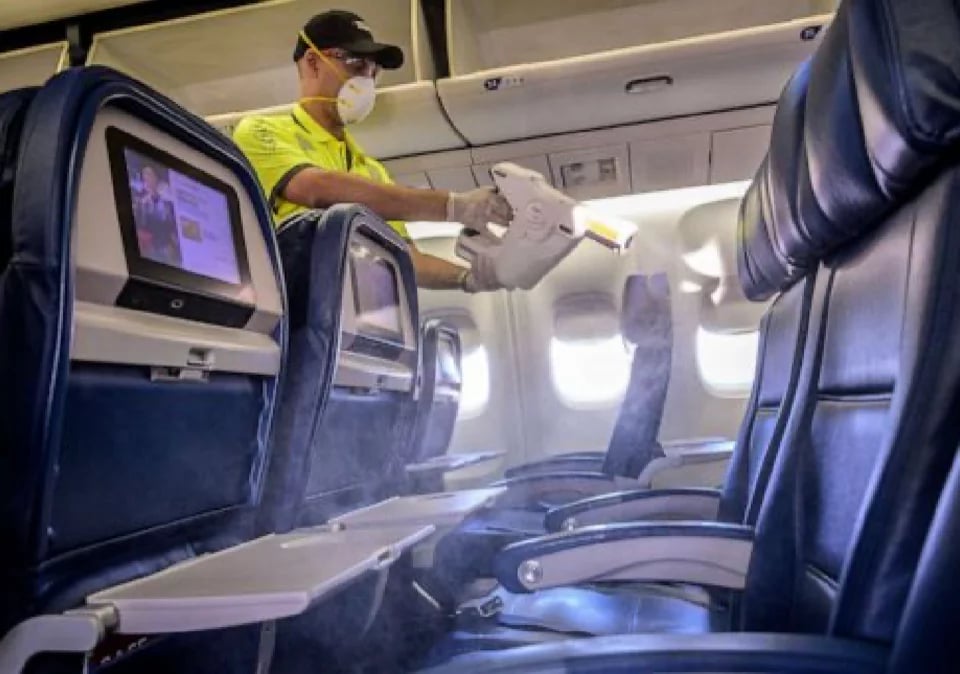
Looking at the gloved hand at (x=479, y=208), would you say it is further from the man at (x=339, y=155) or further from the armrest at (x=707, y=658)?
the armrest at (x=707, y=658)

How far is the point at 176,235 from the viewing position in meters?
1.32

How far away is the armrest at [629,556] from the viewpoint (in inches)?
66.7

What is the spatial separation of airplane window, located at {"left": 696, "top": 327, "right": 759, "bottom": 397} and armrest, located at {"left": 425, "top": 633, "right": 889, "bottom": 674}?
4.76 m

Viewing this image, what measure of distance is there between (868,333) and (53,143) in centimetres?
111

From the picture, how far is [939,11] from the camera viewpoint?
35.5 inches

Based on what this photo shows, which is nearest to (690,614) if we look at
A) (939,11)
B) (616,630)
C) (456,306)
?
(616,630)

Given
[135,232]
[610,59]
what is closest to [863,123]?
[135,232]

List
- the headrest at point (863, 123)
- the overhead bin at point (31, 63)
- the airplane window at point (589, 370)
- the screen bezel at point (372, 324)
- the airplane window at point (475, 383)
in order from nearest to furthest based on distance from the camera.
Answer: the headrest at point (863, 123)
the screen bezel at point (372, 324)
the overhead bin at point (31, 63)
the airplane window at point (589, 370)
the airplane window at point (475, 383)

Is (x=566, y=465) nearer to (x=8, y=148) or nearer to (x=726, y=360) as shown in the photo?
(x=726, y=360)

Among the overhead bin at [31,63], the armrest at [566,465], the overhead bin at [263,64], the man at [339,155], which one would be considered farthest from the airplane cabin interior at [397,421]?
the overhead bin at [31,63]

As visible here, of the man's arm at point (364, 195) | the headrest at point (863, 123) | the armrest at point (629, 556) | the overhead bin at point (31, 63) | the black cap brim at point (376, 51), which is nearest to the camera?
the headrest at point (863, 123)

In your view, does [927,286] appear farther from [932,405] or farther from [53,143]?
[53,143]

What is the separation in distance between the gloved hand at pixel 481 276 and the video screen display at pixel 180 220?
1858mm

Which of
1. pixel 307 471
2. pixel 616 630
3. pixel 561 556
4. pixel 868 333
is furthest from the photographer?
pixel 616 630
